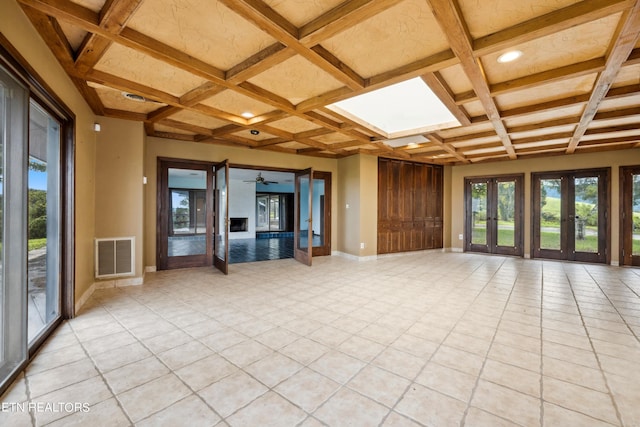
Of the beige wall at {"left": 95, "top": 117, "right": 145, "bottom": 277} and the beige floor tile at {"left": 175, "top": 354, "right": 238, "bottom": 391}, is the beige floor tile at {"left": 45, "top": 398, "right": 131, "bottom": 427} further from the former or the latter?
the beige wall at {"left": 95, "top": 117, "right": 145, "bottom": 277}

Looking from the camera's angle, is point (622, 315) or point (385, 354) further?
point (622, 315)

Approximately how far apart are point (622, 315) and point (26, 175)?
19.8ft

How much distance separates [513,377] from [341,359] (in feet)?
4.10

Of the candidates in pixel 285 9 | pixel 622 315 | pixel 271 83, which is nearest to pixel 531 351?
pixel 622 315

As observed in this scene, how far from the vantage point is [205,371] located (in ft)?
6.83

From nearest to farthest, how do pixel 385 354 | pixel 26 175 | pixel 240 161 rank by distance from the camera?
pixel 26 175
pixel 385 354
pixel 240 161

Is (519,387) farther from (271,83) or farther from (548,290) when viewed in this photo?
(271,83)

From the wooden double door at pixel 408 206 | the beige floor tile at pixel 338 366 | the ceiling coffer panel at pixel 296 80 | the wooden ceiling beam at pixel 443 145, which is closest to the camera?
the beige floor tile at pixel 338 366

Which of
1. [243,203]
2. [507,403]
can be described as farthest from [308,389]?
[243,203]

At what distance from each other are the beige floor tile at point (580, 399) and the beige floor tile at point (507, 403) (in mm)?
154

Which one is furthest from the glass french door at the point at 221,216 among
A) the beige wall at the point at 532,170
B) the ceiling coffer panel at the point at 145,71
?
the beige wall at the point at 532,170

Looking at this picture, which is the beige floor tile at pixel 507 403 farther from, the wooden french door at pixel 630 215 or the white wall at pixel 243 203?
the white wall at pixel 243 203

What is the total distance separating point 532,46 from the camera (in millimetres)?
2486

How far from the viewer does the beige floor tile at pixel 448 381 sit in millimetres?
1871
